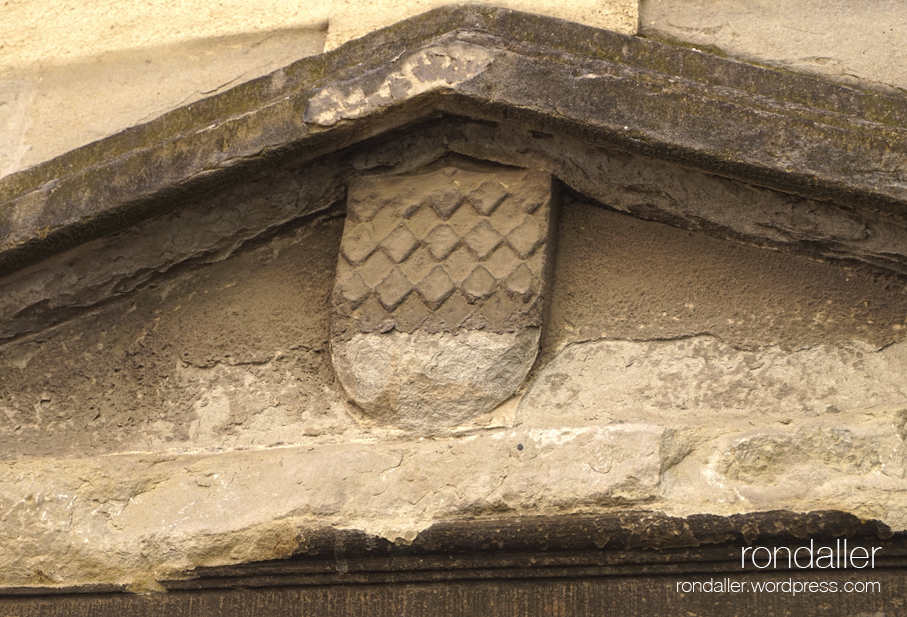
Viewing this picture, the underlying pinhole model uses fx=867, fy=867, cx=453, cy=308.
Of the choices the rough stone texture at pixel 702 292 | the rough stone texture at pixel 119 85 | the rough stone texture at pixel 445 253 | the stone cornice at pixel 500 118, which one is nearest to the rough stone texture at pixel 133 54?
the rough stone texture at pixel 119 85

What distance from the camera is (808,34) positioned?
2092 millimetres

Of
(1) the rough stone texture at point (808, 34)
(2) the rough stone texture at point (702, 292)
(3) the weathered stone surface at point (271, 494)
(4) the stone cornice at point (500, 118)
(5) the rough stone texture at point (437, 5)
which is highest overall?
(5) the rough stone texture at point (437, 5)

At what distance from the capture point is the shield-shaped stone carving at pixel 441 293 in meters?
1.86

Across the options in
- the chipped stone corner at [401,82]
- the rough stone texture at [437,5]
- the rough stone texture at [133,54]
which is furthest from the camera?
the rough stone texture at [133,54]

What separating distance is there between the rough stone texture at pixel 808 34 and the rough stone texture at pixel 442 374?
0.89 metres

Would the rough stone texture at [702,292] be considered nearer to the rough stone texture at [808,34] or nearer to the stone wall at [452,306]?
the stone wall at [452,306]

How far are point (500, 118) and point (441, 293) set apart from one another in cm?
41

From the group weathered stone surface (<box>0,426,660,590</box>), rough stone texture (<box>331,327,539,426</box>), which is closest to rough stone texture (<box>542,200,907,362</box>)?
rough stone texture (<box>331,327,539,426</box>)

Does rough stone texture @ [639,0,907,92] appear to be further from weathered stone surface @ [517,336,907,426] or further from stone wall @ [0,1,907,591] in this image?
weathered stone surface @ [517,336,907,426]

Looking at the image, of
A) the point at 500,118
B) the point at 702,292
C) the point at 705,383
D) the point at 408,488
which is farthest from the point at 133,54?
the point at 705,383

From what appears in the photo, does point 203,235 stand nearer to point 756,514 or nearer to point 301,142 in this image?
point 301,142

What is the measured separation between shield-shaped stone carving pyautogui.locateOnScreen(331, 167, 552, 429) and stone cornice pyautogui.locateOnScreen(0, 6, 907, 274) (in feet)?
0.56

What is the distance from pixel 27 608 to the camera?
1.93m

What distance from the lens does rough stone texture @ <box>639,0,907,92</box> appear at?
6.69 feet
